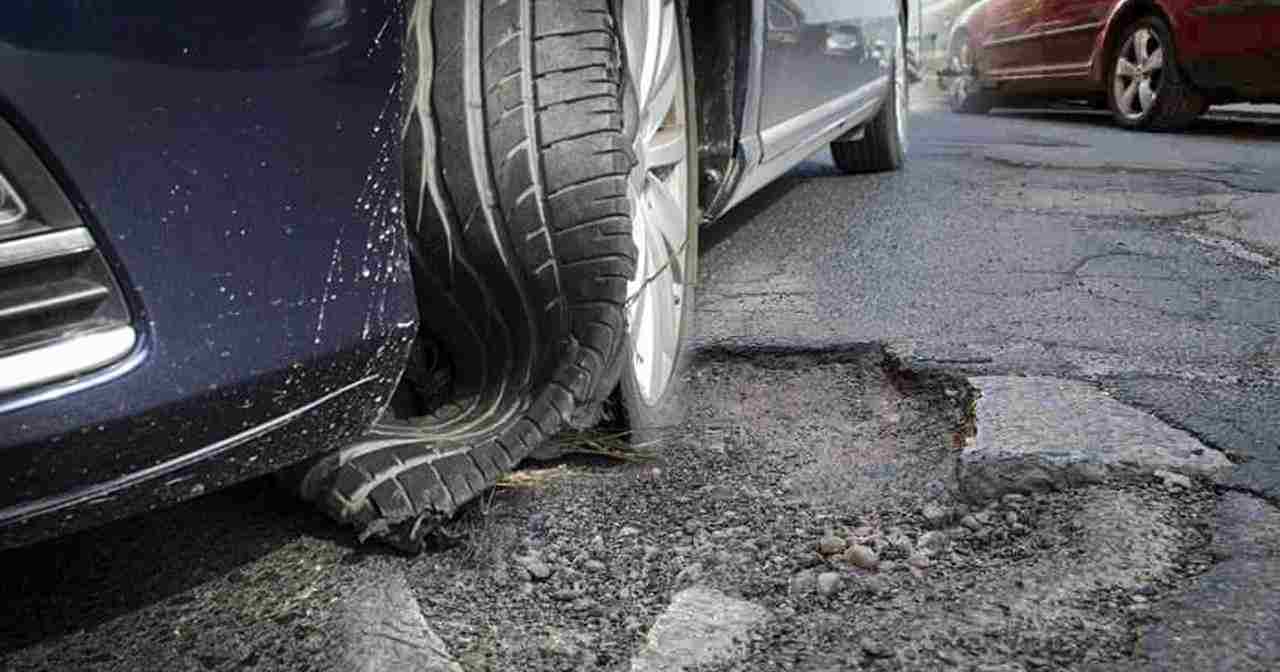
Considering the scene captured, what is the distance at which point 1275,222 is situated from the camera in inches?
144

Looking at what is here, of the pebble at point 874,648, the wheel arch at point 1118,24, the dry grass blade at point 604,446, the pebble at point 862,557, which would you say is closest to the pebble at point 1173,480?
the pebble at point 862,557

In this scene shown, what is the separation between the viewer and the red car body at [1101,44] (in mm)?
5953

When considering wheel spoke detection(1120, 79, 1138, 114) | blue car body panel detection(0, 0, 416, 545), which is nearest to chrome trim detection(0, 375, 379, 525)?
blue car body panel detection(0, 0, 416, 545)

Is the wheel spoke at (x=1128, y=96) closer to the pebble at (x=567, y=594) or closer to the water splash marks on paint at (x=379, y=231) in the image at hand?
the pebble at (x=567, y=594)

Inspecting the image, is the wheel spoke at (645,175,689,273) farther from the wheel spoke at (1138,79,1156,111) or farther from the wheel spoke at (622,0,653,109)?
the wheel spoke at (1138,79,1156,111)

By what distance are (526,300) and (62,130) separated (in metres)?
0.71

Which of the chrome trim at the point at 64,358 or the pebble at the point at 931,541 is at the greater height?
the chrome trim at the point at 64,358

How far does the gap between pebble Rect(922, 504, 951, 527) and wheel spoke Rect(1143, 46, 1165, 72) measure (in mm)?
5778

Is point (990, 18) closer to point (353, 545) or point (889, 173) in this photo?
point (889, 173)

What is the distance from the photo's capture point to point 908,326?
8.34 ft

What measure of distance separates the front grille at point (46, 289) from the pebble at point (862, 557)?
2.95 ft

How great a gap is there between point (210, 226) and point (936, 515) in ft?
3.37

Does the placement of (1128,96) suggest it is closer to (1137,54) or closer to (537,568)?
(1137,54)

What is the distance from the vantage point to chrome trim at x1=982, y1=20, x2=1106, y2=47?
282 inches
